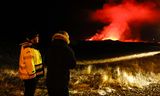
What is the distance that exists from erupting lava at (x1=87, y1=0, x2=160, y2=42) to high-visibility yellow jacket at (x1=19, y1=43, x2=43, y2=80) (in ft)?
110

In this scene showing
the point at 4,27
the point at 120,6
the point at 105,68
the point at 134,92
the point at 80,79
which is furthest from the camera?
the point at 120,6

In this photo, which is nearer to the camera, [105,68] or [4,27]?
[105,68]

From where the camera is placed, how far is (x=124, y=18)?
44.9 meters

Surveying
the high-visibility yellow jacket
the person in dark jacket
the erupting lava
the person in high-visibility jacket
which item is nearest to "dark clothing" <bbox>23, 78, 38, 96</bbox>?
the person in high-visibility jacket

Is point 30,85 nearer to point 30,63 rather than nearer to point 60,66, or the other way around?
point 30,63

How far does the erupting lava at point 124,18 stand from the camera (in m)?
41.9

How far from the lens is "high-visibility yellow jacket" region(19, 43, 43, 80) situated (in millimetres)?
7145

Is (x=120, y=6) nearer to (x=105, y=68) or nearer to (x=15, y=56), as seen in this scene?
(x=15, y=56)

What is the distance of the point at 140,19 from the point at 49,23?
1355 centimetres

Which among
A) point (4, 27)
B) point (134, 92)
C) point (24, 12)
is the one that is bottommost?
point (134, 92)

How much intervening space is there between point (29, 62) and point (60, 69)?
4.57 ft

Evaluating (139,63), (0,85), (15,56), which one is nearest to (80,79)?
(0,85)

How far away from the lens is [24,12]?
4475 centimetres

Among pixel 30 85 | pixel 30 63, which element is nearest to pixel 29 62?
pixel 30 63
